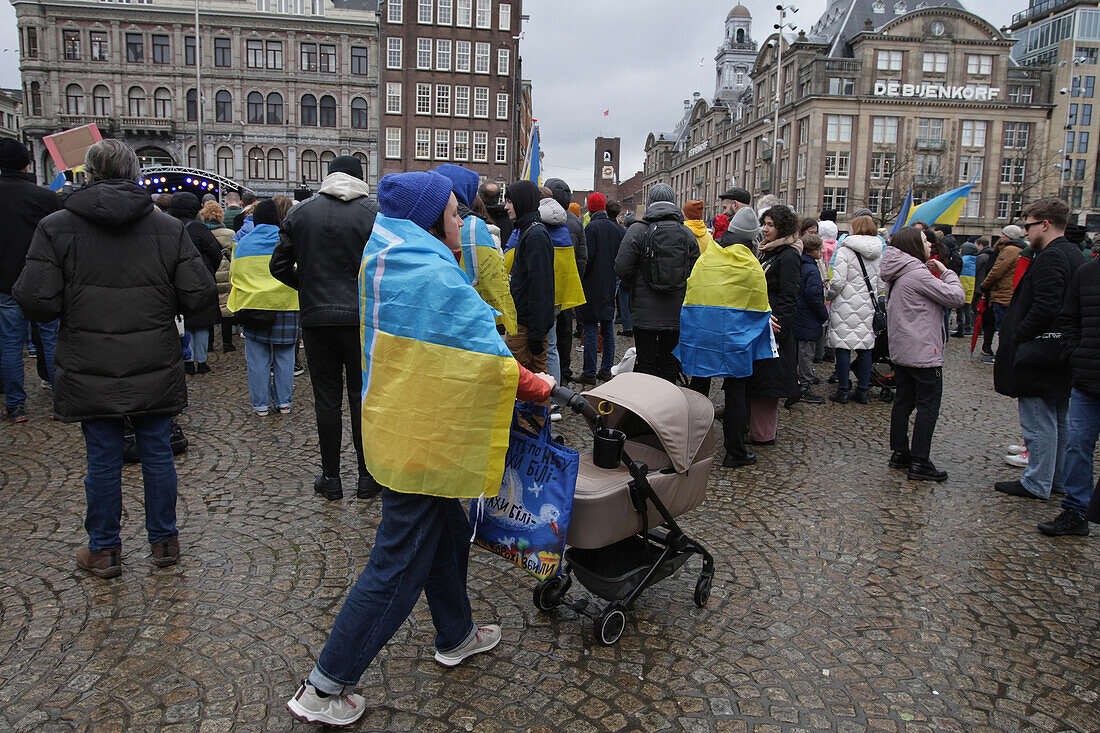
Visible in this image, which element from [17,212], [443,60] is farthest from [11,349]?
[443,60]

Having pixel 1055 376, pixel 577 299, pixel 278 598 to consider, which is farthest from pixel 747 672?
pixel 577 299

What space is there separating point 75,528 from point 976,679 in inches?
201

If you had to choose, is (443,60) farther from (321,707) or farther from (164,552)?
(321,707)

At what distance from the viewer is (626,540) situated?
3.77 meters

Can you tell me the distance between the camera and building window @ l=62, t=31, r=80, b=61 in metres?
54.0

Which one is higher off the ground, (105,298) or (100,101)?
(100,101)

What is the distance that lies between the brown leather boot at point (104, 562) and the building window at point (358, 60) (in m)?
58.7

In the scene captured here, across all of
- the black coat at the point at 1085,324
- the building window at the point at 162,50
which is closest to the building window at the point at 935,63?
the building window at the point at 162,50

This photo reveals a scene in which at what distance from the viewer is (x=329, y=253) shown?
4.98m

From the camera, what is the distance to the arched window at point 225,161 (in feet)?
180

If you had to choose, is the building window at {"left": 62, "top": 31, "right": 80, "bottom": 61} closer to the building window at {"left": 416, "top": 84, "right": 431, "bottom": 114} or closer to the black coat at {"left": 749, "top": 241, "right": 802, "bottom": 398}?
the building window at {"left": 416, "top": 84, "right": 431, "bottom": 114}

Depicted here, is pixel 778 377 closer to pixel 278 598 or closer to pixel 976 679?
pixel 976 679

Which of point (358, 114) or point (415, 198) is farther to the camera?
point (358, 114)

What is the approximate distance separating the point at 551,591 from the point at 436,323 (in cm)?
173
